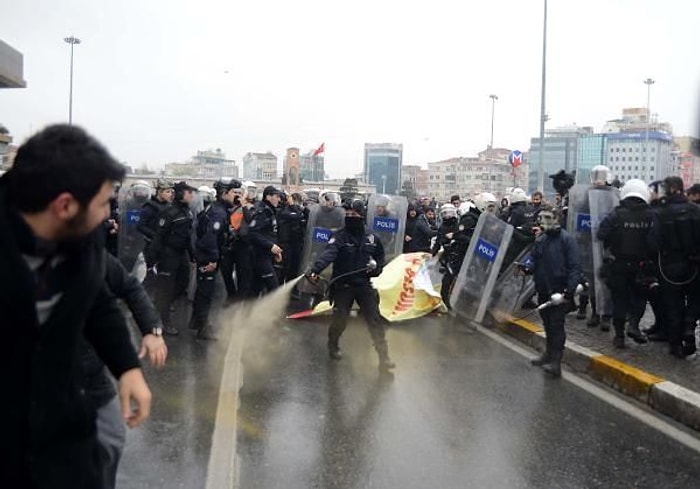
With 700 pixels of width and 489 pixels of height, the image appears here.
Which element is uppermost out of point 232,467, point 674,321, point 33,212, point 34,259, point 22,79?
point 22,79

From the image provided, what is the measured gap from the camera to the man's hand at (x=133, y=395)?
2178 mm

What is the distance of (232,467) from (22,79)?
65.7 ft

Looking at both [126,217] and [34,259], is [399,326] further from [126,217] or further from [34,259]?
[34,259]

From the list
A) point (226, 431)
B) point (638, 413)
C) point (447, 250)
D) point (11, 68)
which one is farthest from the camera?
point (11, 68)

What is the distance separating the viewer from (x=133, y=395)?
2.18m

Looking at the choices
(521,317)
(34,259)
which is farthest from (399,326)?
(34,259)

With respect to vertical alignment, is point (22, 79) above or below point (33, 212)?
above

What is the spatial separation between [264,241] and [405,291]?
218cm

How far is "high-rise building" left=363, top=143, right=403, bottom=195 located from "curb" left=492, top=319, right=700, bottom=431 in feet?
218

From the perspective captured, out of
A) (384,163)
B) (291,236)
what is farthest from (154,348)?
(384,163)

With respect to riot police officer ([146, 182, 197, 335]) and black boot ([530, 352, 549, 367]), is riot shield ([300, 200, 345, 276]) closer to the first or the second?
riot police officer ([146, 182, 197, 335])

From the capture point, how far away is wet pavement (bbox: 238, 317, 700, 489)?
410 cm

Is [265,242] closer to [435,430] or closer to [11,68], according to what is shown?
[435,430]

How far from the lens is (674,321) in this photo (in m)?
6.76
